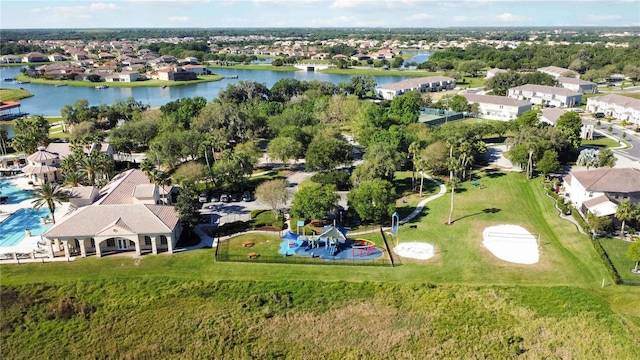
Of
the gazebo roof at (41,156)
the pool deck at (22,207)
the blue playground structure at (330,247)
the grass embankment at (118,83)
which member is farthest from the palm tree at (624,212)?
the grass embankment at (118,83)

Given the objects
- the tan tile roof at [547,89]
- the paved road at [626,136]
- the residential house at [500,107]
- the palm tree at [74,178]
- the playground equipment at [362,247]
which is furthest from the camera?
the tan tile roof at [547,89]

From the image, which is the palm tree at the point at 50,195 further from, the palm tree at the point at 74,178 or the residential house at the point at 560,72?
the residential house at the point at 560,72

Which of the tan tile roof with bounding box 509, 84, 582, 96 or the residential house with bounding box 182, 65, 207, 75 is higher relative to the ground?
the residential house with bounding box 182, 65, 207, 75

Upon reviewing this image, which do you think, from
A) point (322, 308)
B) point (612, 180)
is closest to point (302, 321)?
point (322, 308)

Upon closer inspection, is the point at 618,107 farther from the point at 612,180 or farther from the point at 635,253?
the point at 635,253

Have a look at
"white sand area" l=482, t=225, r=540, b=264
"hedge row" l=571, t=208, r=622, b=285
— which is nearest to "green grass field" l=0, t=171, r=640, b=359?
"hedge row" l=571, t=208, r=622, b=285

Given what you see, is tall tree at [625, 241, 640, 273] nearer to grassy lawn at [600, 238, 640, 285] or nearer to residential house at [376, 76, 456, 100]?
grassy lawn at [600, 238, 640, 285]
